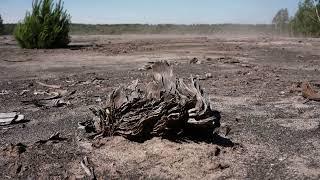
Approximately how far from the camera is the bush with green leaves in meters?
22.1

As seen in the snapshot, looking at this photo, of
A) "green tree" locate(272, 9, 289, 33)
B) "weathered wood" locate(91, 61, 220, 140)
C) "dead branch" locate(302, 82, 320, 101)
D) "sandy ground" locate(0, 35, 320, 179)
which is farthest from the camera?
"green tree" locate(272, 9, 289, 33)

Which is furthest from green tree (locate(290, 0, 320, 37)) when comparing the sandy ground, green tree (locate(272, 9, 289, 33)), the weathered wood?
the weathered wood

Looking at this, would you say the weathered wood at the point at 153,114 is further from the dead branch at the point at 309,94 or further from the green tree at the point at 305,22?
the green tree at the point at 305,22

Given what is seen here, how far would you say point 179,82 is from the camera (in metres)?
6.56

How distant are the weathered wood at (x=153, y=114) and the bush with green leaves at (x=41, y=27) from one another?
55.3ft

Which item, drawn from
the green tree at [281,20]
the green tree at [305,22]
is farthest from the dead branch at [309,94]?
the green tree at [281,20]

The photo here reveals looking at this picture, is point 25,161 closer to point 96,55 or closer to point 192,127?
point 192,127

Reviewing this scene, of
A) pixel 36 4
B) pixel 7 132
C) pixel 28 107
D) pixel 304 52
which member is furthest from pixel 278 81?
pixel 36 4

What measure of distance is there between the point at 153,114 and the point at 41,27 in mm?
17813

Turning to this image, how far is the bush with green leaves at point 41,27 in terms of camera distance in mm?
22062

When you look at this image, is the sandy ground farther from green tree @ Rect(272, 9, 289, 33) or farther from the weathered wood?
green tree @ Rect(272, 9, 289, 33)

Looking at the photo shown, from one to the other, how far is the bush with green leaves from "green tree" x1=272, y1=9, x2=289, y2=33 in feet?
136

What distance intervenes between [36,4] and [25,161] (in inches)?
720

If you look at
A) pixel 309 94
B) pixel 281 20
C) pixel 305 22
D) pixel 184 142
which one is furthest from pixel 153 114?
pixel 281 20
